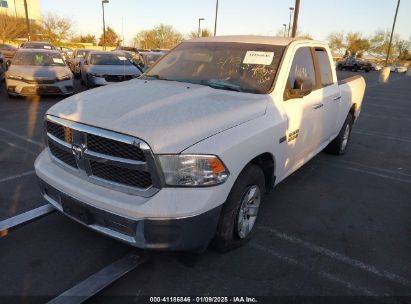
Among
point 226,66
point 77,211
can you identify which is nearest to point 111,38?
point 226,66

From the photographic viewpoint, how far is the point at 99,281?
258 centimetres

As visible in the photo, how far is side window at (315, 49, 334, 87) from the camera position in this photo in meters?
4.59

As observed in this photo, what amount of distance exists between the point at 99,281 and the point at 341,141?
16.0 ft

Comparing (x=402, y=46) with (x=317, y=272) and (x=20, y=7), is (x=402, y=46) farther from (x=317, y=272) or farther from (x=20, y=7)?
(x=317, y=272)

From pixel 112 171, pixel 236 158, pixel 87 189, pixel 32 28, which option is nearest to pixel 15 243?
pixel 87 189

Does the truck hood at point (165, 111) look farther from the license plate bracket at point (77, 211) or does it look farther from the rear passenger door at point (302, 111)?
the license plate bracket at point (77, 211)

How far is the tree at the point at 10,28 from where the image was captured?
152ft

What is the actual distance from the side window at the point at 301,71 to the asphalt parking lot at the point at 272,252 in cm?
144

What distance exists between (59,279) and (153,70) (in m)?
2.66

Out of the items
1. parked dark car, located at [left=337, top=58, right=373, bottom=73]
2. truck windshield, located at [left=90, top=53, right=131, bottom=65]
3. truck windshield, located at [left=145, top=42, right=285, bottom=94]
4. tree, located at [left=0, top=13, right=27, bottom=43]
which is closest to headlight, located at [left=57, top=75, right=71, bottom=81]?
truck windshield, located at [left=90, top=53, right=131, bottom=65]

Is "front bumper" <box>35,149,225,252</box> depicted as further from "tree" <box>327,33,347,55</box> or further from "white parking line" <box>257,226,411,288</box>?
"tree" <box>327,33,347,55</box>

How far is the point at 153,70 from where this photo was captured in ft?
14.3

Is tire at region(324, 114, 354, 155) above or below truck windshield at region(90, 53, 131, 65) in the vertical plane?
below

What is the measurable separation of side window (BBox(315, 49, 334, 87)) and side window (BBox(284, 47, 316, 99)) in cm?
31
